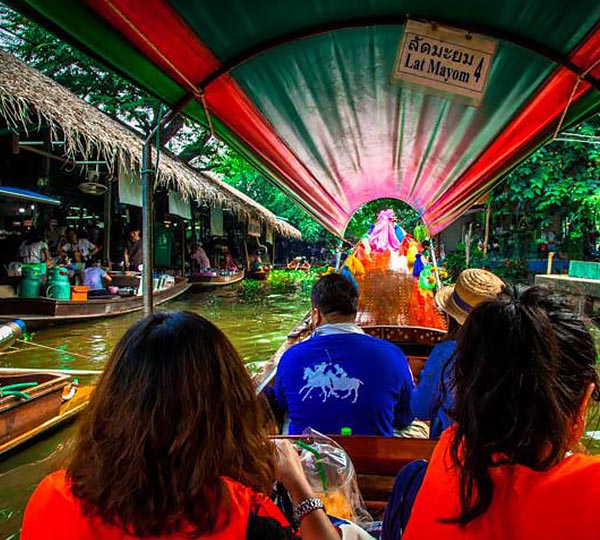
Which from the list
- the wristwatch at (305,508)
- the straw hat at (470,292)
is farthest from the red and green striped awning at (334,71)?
the wristwatch at (305,508)

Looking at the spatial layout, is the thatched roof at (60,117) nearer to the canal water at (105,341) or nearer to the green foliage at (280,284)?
the canal water at (105,341)

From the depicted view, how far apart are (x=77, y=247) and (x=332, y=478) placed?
11.2 m

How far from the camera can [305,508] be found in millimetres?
1028

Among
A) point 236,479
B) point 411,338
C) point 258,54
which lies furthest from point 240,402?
point 411,338

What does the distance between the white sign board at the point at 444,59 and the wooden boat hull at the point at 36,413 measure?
309cm

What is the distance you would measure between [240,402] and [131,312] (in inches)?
389

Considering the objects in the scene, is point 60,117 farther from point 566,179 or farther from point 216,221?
point 566,179

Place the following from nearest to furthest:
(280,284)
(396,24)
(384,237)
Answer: (396,24)
(384,237)
(280,284)

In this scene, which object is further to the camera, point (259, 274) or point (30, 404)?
point (259, 274)

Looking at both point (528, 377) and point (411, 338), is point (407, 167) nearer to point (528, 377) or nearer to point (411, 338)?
point (411, 338)

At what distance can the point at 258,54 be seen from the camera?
2.33 meters

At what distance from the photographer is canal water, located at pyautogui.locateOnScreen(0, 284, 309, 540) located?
3521 mm

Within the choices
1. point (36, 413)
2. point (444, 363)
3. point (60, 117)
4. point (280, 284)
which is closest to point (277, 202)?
point (280, 284)

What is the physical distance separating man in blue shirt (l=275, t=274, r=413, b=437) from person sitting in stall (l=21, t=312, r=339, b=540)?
1.02m
